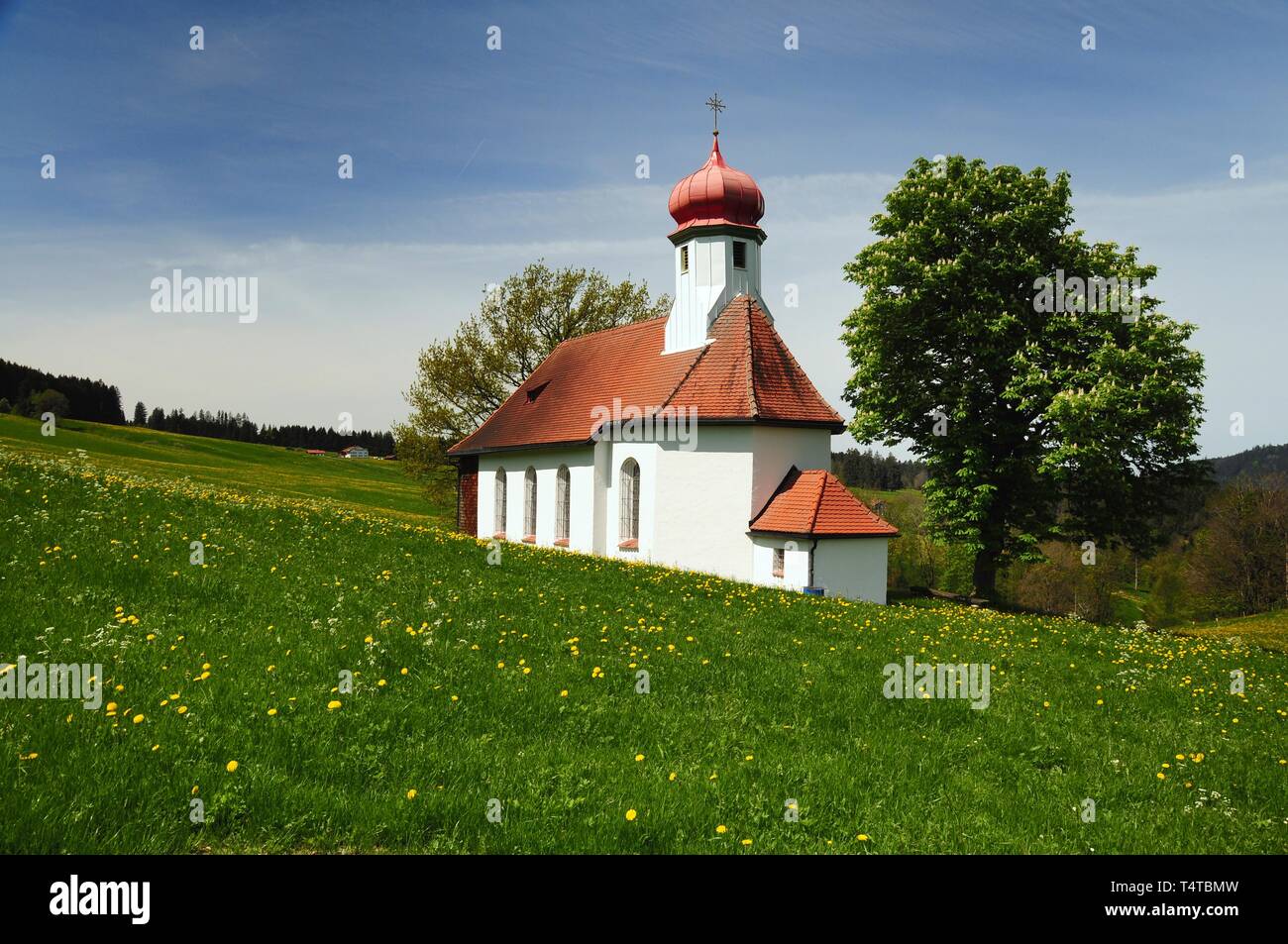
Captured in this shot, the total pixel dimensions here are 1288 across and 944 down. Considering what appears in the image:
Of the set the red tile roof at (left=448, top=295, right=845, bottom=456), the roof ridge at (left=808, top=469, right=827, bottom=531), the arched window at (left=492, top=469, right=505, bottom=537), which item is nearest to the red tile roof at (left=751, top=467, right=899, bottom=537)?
the roof ridge at (left=808, top=469, right=827, bottom=531)

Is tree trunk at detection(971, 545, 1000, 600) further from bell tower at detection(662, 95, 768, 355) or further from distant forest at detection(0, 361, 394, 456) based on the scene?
distant forest at detection(0, 361, 394, 456)

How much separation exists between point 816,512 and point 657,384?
815 centimetres

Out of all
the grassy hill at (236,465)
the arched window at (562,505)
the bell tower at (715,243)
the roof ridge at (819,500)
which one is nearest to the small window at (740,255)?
the bell tower at (715,243)

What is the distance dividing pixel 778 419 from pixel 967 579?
193 feet

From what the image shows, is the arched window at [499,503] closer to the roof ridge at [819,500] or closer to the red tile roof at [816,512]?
the red tile roof at [816,512]

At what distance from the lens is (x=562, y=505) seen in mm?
29781

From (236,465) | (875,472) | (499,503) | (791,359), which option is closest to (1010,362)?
(791,359)

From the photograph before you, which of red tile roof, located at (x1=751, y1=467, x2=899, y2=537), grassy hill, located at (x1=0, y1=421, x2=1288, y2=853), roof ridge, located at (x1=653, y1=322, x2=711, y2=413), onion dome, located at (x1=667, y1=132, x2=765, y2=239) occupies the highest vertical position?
onion dome, located at (x1=667, y1=132, x2=765, y2=239)

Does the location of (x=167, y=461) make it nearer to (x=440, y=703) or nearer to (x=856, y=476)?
(x=440, y=703)

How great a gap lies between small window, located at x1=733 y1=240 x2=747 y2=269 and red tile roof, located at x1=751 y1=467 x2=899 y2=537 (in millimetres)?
8705

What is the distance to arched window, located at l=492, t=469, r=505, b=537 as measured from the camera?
3416 cm

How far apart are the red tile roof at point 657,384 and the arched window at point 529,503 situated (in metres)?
1.49

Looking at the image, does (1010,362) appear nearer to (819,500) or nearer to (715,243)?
(819,500)
